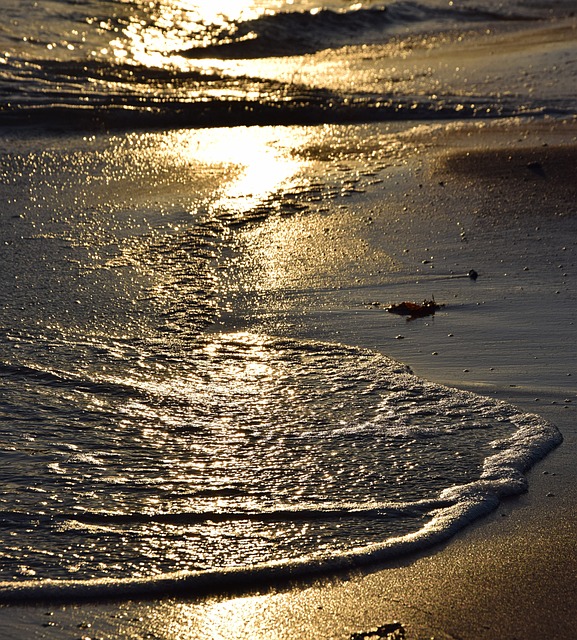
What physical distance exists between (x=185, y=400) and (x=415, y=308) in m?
1.40

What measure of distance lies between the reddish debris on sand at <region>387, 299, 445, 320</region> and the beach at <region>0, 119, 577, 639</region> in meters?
0.05

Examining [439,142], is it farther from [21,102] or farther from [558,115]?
[21,102]

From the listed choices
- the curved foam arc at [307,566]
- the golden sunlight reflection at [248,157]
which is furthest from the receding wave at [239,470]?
the golden sunlight reflection at [248,157]

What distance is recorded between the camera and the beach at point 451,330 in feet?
8.54

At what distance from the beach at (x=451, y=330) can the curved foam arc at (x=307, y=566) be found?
0.13ft

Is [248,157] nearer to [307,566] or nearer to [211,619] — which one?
[307,566]

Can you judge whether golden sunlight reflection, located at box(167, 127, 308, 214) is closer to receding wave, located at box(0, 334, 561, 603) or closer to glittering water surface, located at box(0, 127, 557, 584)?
glittering water surface, located at box(0, 127, 557, 584)

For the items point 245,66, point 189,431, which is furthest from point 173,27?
point 189,431

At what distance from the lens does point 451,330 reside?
4430mm

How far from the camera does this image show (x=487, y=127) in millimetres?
8344

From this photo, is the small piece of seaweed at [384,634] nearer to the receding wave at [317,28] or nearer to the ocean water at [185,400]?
the ocean water at [185,400]

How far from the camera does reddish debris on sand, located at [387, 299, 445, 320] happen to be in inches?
181

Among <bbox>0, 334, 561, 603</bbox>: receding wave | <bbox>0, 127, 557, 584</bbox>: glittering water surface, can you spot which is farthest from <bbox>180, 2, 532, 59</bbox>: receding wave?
<bbox>0, 334, 561, 603</bbox>: receding wave

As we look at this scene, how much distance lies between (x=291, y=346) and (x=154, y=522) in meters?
1.43
